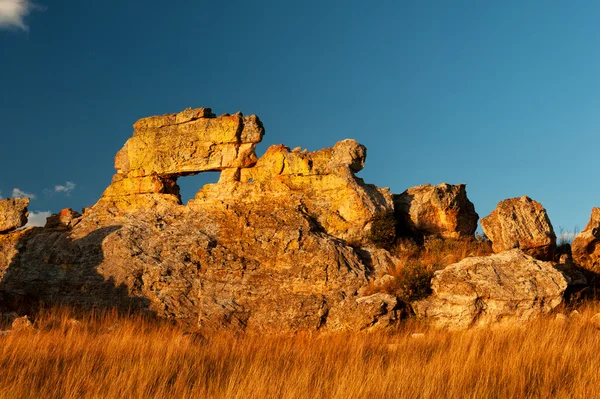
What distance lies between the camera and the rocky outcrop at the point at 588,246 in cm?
1814

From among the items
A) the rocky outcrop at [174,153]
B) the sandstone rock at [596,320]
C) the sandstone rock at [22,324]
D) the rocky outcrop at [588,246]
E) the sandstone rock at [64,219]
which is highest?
the rocky outcrop at [174,153]

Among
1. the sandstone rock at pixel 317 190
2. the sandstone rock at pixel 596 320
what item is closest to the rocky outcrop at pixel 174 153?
the sandstone rock at pixel 317 190

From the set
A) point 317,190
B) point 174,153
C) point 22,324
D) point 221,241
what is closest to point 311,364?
point 22,324

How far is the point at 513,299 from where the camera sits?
558 inches

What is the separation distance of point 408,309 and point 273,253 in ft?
15.6

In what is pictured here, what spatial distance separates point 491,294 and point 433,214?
20.4 feet

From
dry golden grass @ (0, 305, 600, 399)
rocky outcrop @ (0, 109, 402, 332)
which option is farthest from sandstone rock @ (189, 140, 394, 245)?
dry golden grass @ (0, 305, 600, 399)

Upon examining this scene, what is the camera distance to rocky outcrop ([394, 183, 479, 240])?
65.7ft

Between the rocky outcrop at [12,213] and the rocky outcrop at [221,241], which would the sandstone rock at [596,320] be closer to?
the rocky outcrop at [221,241]

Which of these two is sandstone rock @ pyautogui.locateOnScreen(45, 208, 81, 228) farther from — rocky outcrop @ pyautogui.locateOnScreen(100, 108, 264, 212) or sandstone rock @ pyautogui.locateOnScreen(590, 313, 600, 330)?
sandstone rock @ pyautogui.locateOnScreen(590, 313, 600, 330)

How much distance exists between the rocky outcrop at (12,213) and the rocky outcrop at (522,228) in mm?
17350

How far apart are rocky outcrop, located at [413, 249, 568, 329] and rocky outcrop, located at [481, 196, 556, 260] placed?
2.27m

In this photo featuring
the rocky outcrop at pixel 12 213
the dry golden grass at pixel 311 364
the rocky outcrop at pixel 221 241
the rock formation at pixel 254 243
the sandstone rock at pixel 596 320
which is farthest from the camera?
the rocky outcrop at pixel 12 213

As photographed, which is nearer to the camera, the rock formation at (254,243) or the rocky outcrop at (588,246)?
the rock formation at (254,243)
